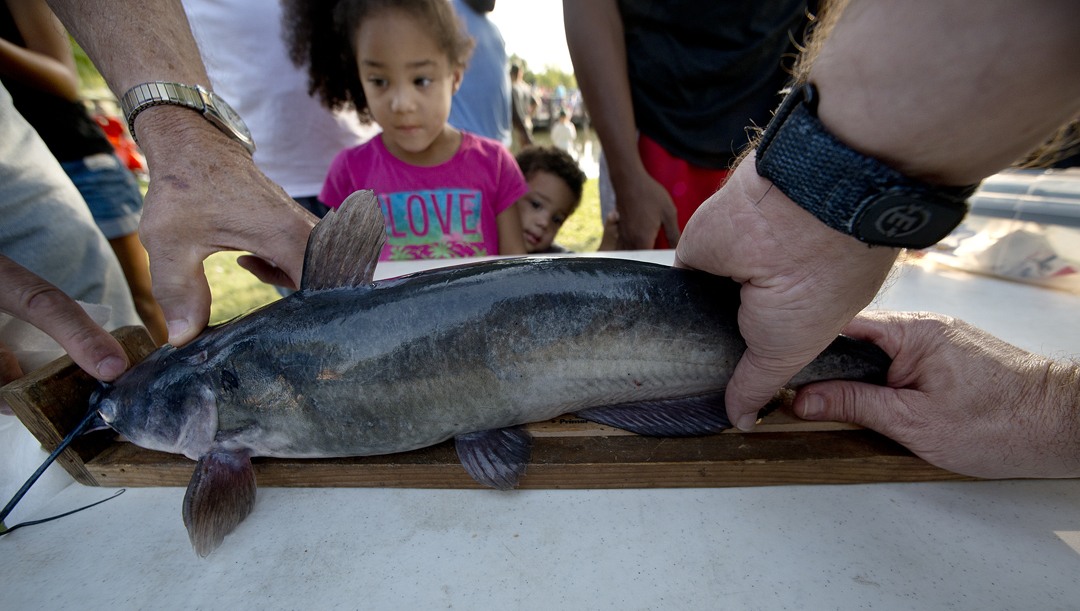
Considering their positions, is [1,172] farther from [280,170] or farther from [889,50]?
[889,50]

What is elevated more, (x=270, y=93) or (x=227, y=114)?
(x=270, y=93)

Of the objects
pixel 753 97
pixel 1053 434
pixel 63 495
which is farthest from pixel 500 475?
pixel 753 97

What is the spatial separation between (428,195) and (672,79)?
1837 millimetres

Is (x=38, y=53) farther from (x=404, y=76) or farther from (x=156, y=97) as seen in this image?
(x=156, y=97)

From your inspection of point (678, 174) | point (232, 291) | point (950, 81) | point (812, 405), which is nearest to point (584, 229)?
point (678, 174)

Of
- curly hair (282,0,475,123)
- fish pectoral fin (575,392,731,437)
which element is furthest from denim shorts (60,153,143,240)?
fish pectoral fin (575,392,731,437)

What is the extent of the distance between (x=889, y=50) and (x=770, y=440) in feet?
3.34

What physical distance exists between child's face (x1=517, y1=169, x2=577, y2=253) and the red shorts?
96 centimetres

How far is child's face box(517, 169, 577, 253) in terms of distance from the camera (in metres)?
3.96

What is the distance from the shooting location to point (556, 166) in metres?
4.10

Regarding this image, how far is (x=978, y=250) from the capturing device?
8.89 feet

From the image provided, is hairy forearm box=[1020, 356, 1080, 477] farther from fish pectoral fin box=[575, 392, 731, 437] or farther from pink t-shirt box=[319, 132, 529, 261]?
pink t-shirt box=[319, 132, 529, 261]

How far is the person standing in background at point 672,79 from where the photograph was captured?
2750 mm

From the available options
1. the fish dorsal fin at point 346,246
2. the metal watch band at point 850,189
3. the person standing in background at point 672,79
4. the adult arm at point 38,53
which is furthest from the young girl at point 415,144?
the metal watch band at point 850,189
